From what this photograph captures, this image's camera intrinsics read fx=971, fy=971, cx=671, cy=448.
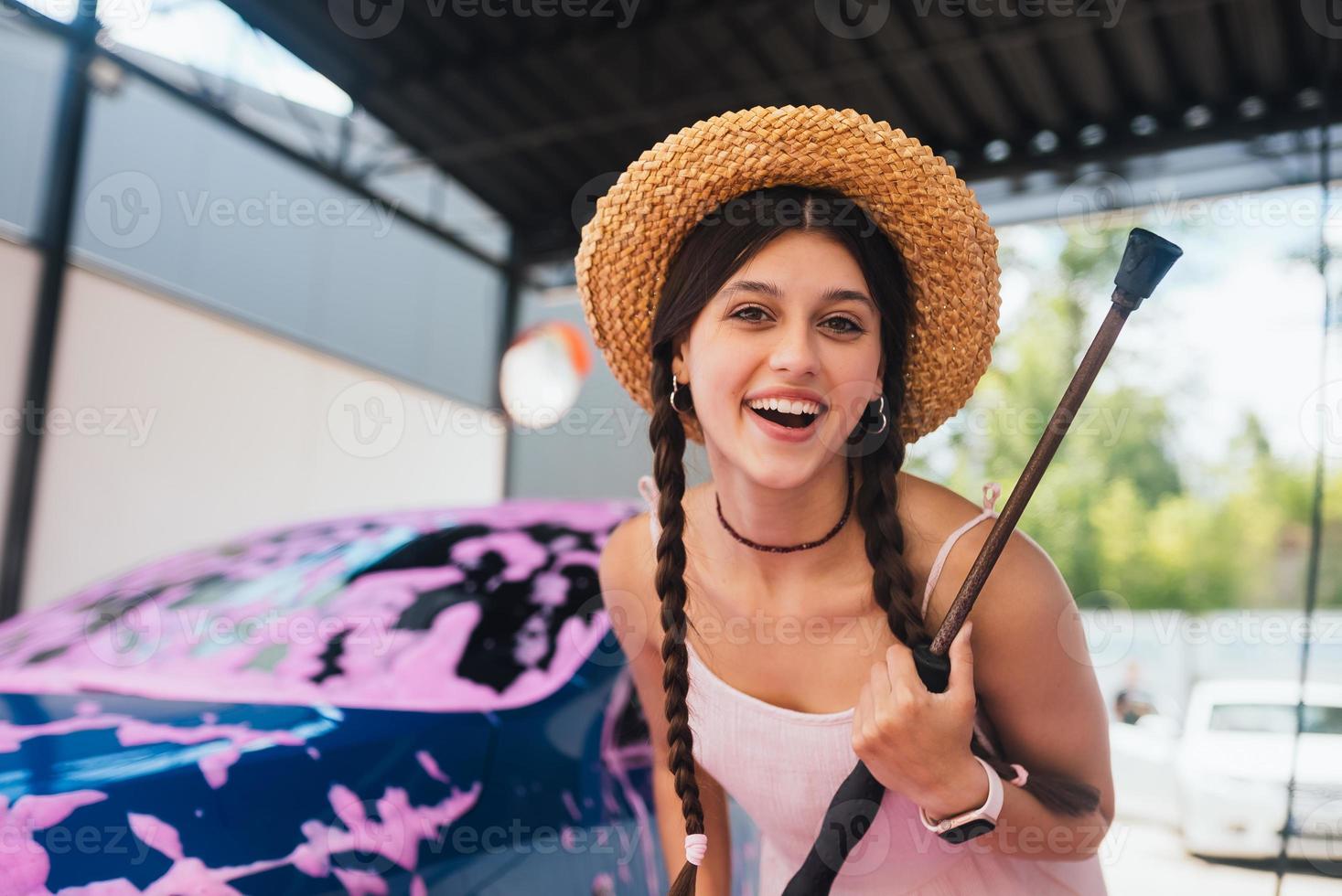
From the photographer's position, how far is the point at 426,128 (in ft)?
24.1

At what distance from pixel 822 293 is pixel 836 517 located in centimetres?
30

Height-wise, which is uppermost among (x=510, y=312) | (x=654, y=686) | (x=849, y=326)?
(x=510, y=312)

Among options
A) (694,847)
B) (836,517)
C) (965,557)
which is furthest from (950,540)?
(694,847)

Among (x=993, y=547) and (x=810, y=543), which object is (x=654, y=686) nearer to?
(x=810, y=543)

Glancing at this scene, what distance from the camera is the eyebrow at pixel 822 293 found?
40.0 inches

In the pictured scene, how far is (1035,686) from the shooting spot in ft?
3.52

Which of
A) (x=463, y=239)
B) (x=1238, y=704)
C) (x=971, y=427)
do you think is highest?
(x=463, y=239)

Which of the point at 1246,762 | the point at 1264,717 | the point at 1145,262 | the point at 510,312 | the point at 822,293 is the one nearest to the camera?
the point at 1145,262

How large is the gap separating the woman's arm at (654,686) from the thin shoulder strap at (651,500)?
0.11 feet

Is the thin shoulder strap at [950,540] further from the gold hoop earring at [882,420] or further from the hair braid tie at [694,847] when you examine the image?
the hair braid tie at [694,847]

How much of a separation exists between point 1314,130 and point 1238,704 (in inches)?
152

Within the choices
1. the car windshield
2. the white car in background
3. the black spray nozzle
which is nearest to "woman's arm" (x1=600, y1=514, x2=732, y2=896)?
the black spray nozzle

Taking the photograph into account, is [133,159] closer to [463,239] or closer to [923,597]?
[463,239]

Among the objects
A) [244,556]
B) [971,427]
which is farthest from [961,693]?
[971,427]
